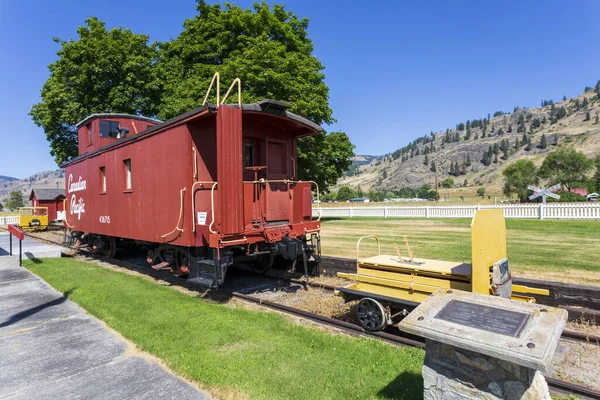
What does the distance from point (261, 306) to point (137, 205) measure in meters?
5.07

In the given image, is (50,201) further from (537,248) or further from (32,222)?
(537,248)

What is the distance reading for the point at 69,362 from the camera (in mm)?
4488

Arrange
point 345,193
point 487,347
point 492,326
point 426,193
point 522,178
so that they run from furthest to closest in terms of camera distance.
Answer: point 426,193 → point 345,193 → point 522,178 → point 492,326 → point 487,347

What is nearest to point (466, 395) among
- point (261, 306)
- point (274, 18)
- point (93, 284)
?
point (261, 306)

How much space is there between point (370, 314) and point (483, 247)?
1910 millimetres

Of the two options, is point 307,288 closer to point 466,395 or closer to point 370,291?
point 370,291

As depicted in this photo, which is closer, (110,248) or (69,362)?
(69,362)

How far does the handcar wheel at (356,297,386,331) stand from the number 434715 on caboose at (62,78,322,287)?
Answer: 7.54 feet

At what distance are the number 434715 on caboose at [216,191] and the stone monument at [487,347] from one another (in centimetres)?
498

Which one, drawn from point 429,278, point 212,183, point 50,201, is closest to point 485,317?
point 429,278

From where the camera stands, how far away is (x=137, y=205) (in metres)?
9.97

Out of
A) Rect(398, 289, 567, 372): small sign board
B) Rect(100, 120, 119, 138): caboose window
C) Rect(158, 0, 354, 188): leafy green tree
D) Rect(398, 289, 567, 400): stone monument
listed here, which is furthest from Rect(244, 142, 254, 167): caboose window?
Rect(158, 0, 354, 188): leafy green tree

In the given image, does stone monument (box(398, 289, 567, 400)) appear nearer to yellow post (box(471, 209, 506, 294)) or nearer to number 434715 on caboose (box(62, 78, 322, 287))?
yellow post (box(471, 209, 506, 294))

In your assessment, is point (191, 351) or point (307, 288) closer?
point (191, 351)
